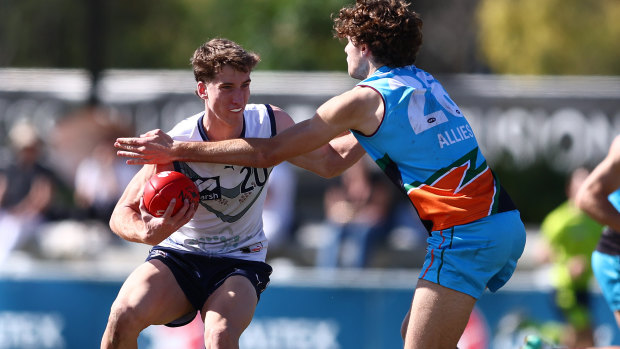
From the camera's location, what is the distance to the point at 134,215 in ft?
17.3

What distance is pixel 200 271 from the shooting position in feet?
17.8

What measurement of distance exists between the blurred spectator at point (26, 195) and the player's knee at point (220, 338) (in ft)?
25.1

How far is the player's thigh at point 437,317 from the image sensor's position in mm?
4867

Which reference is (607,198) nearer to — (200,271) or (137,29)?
(200,271)

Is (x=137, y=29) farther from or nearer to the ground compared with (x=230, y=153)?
nearer to the ground

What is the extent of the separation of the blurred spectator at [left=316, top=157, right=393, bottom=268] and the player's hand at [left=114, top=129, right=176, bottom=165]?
580 centimetres

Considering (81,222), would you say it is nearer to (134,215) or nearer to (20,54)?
(134,215)

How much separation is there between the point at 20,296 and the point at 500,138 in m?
8.83

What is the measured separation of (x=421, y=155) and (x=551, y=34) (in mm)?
23624

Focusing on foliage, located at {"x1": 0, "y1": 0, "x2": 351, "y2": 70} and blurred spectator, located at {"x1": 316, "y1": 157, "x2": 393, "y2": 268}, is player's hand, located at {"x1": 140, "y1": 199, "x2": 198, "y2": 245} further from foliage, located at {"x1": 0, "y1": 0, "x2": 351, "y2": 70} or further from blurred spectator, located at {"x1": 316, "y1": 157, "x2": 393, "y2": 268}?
foliage, located at {"x1": 0, "y1": 0, "x2": 351, "y2": 70}

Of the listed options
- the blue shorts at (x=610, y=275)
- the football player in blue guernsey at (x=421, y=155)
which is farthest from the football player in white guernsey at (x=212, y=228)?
the blue shorts at (x=610, y=275)

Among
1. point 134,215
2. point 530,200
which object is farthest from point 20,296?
point 530,200

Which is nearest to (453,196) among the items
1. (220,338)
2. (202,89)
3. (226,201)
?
(226,201)

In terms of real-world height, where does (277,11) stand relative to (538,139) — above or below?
above
